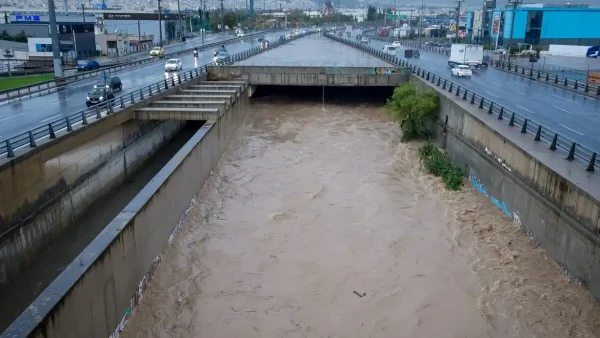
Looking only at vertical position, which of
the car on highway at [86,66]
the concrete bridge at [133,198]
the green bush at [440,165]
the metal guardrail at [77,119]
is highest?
the metal guardrail at [77,119]

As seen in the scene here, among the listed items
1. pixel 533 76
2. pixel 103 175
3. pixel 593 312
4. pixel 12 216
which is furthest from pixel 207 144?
pixel 533 76

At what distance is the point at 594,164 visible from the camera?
691 inches

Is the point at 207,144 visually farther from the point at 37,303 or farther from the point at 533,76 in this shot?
the point at 533,76

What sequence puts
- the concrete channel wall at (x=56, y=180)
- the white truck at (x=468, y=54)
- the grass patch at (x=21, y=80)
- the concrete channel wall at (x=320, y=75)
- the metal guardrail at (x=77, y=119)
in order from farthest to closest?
1. the white truck at (x=468, y=54)
2. the concrete channel wall at (x=320, y=75)
3. the grass patch at (x=21, y=80)
4. the metal guardrail at (x=77, y=119)
5. the concrete channel wall at (x=56, y=180)

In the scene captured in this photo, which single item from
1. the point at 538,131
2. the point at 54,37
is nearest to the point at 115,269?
the point at 538,131

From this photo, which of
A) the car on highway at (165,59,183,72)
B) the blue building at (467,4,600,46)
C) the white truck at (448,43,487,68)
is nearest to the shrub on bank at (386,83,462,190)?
the car on highway at (165,59,183,72)

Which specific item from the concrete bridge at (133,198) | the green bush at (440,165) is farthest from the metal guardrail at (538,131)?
the green bush at (440,165)

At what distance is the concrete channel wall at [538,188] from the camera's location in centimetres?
1534

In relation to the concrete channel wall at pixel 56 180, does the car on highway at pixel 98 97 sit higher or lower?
higher

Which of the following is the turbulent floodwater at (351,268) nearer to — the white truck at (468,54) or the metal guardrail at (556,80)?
the metal guardrail at (556,80)

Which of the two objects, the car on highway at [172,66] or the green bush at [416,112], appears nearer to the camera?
the green bush at [416,112]

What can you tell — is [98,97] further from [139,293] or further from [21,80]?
[21,80]

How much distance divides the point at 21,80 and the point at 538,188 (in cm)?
4275

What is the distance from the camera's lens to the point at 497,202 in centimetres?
2205
